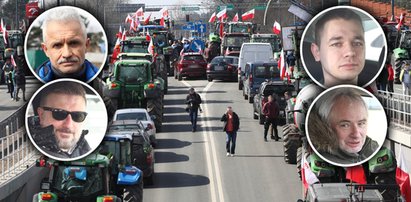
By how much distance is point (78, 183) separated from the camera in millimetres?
17688

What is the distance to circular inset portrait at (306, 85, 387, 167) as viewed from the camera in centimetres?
1016

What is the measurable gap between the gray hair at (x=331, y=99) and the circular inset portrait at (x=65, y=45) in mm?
2330

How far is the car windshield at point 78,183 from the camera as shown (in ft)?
57.7

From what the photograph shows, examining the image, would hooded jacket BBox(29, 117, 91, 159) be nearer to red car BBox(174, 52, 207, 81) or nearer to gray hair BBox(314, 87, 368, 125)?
gray hair BBox(314, 87, 368, 125)

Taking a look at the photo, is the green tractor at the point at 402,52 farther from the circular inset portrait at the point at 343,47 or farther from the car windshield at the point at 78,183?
the circular inset portrait at the point at 343,47

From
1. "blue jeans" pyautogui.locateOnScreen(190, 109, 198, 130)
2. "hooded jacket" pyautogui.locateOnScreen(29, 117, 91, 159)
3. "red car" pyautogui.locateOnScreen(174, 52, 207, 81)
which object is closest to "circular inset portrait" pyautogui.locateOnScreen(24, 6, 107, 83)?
"hooded jacket" pyautogui.locateOnScreen(29, 117, 91, 159)

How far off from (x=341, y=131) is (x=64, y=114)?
9.69 ft

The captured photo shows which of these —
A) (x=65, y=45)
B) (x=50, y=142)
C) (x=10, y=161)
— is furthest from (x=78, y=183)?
(x=65, y=45)

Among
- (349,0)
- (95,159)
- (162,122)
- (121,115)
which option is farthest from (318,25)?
(162,122)

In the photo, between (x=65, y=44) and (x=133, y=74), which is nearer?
(x=65, y=44)

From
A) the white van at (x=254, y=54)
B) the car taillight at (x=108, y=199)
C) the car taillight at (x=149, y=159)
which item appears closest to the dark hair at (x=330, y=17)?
the car taillight at (x=108, y=199)

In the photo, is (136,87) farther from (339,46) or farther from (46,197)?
(339,46)

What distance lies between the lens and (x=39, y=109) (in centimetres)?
888

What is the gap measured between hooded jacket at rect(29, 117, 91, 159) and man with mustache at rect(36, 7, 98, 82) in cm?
72
